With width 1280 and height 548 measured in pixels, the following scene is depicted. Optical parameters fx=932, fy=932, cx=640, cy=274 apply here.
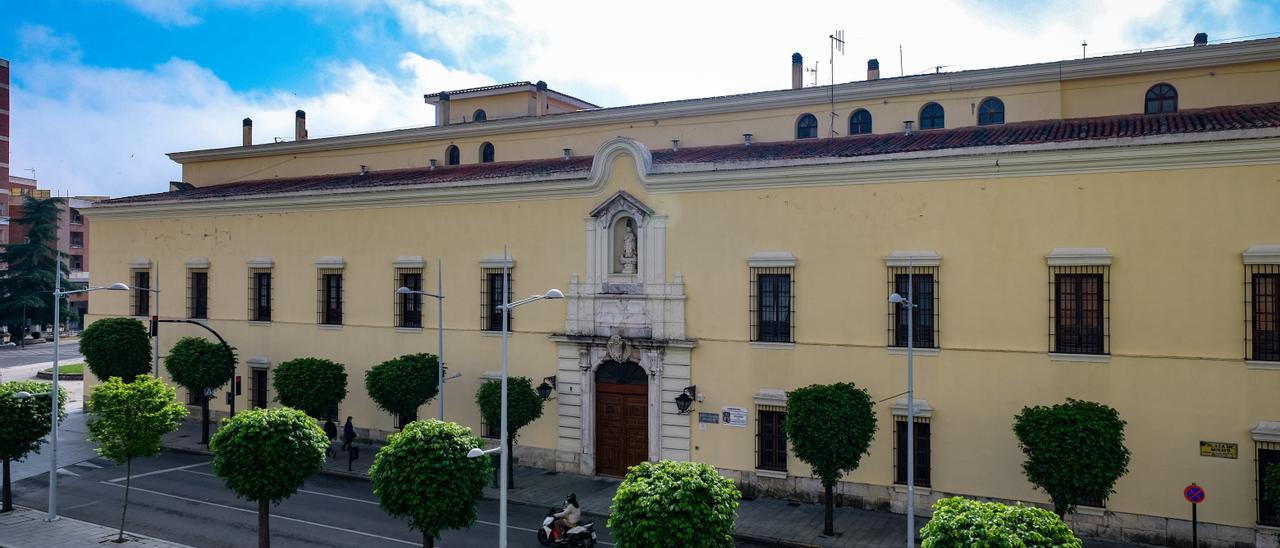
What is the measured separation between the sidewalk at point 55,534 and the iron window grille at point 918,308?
17740 mm

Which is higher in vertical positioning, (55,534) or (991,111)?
(991,111)

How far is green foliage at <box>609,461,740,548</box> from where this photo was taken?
51.4ft

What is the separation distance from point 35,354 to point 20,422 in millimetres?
47795

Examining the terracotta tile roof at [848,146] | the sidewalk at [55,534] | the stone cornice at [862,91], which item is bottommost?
the sidewalk at [55,534]

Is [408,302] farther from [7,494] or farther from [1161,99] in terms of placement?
[1161,99]

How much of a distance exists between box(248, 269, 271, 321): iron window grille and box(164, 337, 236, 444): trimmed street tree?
1730mm

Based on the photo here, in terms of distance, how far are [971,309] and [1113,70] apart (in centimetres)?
936

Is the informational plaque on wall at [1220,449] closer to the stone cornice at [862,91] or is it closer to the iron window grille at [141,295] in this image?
the stone cornice at [862,91]

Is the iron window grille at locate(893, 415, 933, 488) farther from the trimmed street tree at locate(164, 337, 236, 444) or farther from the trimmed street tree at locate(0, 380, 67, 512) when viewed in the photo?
the trimmed street tree at locate(164, 337, 236, 444)

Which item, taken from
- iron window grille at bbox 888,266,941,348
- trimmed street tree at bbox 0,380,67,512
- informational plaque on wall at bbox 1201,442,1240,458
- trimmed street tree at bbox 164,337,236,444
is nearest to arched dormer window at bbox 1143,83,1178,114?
iron window grille at bbox 888,266,941,348

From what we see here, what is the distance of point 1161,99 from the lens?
85.8ft

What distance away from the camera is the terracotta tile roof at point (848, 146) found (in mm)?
22281

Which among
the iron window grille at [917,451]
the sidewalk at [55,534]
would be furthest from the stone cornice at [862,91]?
the sidewalk at [55,534]

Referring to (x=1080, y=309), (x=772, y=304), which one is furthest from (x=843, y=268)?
(x=1080, y=309)
